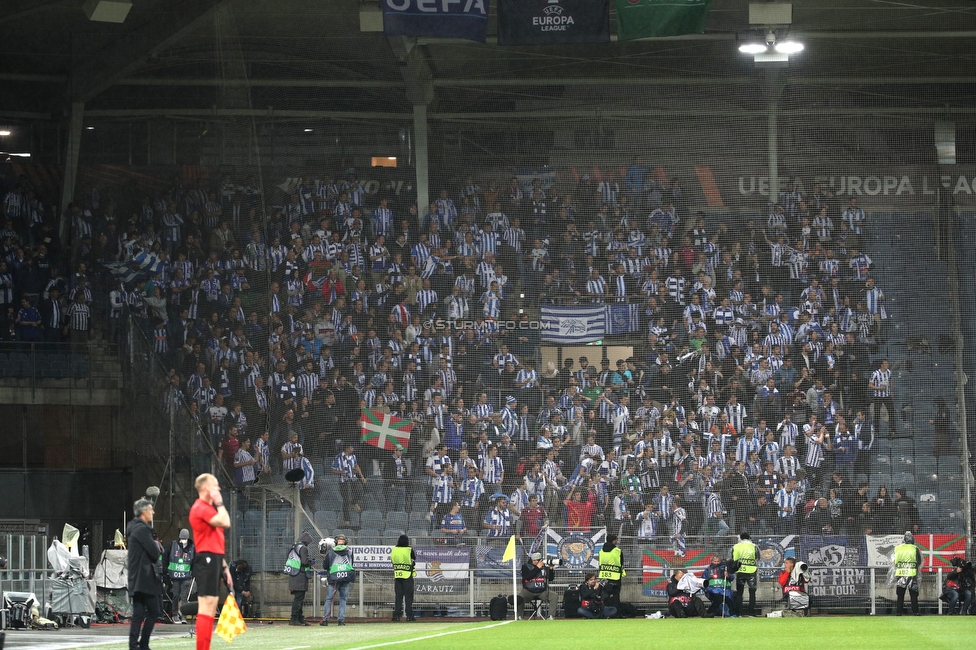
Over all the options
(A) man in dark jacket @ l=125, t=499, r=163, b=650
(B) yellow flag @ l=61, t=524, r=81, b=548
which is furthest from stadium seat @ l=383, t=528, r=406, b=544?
(A) man in dark jacket @ l=125, t=499, r=163, b=650

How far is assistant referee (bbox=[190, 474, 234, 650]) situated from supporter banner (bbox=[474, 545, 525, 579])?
505 inches

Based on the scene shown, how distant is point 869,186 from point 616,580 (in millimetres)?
9458

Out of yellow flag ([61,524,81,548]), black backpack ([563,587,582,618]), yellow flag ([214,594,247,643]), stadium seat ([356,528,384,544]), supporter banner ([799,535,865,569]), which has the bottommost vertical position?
black backpack ([563,587,582,618])

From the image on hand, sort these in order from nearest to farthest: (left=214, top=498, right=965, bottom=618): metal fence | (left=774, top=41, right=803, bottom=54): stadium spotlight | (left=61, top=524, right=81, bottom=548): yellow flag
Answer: (left=61, top=524, right=81, bottom=548): yellow flag, (left=214, top=498, right=965, bottom=618): metal fence, (left=774, top=41, right=803, bottom=54): stadium spotlight

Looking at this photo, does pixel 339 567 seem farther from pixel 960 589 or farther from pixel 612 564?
pixel 960 589

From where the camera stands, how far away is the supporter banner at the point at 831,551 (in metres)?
23.0

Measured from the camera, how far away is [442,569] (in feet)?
75.0

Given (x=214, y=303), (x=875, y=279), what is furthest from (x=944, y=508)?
(x=214, y=303)

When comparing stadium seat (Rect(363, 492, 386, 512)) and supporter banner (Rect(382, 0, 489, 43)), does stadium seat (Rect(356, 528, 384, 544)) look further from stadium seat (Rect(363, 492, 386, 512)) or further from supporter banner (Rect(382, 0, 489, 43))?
supporter banner (Rect(382, 0, 489, 43))

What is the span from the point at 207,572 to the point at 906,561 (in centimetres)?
1505

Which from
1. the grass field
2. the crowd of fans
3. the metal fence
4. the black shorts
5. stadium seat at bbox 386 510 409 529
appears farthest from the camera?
the crowd of fans

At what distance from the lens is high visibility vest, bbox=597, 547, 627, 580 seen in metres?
21.9

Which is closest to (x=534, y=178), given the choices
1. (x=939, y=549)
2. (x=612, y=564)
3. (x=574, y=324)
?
(x=574, y=324)

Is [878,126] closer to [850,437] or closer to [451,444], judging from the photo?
[850,437]
